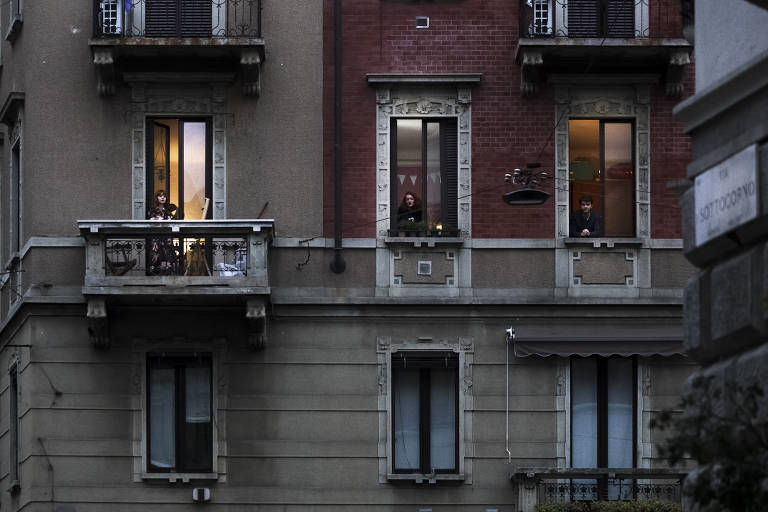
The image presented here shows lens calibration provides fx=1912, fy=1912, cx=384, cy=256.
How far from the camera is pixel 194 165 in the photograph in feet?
96.5

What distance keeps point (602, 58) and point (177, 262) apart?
7.07 meters

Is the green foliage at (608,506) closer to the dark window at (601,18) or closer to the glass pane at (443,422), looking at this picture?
the glass pane at (443,422)

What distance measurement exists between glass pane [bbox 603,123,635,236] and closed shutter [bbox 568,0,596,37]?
167 centimetres

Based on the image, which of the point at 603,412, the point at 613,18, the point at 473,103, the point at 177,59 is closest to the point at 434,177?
the point at 473,103

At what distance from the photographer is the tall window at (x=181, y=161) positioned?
1155 inches

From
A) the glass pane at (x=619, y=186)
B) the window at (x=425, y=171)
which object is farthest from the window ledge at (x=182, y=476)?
the glass pane at (x=619, y=186)

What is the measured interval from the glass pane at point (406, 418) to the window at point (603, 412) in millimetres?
2381

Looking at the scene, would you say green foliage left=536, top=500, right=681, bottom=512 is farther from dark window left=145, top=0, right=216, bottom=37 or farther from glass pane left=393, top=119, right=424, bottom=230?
dark window left=145, top=0, right=216, bottom=37

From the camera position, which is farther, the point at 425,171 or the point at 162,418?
the point at 425,171

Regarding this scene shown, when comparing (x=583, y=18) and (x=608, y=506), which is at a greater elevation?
(x=583, y=18)

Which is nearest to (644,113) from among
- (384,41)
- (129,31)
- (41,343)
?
(384,41)

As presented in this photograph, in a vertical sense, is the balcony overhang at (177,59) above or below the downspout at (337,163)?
above

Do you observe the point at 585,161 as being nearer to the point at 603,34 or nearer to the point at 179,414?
the point at 603,34

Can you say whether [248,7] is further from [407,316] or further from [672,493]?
[672,493]
